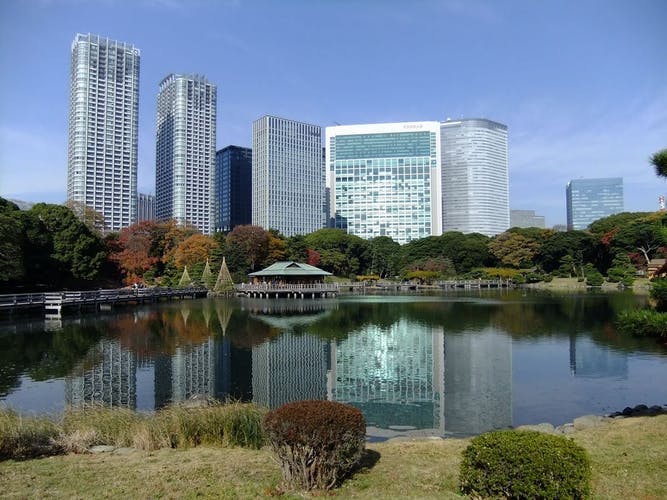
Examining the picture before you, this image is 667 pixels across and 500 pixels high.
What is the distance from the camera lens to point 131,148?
107 metres

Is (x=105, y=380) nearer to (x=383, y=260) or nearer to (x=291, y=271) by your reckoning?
(x=291, y=271)

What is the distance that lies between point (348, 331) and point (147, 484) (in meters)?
20.8

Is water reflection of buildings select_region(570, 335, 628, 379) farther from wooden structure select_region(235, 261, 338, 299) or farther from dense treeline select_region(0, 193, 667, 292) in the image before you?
wooden structure select_region(235, 261, 338, 299)

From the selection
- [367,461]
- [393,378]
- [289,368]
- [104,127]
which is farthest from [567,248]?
[104,127]

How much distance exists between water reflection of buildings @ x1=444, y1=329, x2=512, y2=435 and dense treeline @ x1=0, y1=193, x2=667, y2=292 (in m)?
27.8

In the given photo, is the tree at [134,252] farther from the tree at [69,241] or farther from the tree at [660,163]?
the tree at [660,163]

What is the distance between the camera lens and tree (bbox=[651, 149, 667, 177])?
22.0 ft

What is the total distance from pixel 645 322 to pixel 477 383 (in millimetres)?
8236

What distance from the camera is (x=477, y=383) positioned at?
14.7m

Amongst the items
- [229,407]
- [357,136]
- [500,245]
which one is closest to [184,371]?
[229,407]

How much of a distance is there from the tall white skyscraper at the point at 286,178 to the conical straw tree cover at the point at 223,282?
59730mm

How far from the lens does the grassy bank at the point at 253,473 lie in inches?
210

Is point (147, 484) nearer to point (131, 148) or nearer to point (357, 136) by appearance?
point (131, 148)

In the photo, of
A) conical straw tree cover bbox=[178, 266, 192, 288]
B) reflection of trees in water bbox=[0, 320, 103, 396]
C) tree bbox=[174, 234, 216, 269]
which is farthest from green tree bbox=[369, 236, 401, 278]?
reflection of trees in water bbox=[0, 320, 103, 396]
